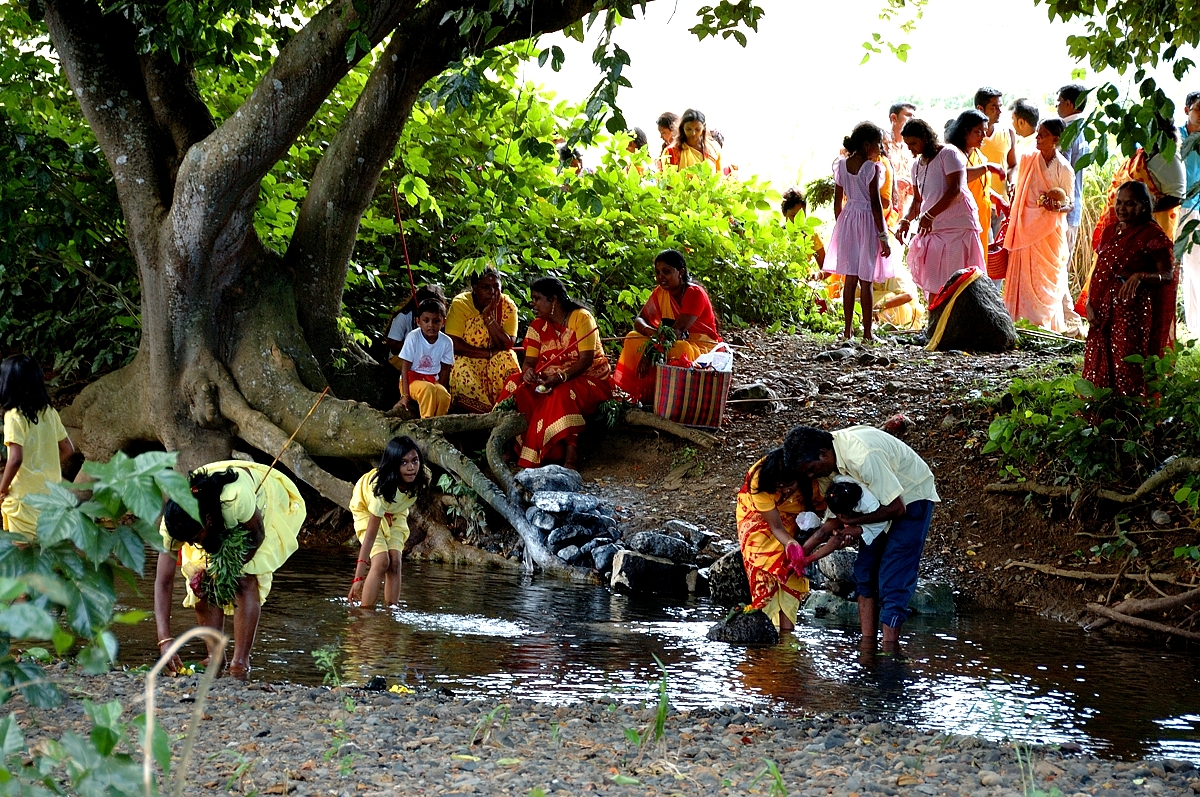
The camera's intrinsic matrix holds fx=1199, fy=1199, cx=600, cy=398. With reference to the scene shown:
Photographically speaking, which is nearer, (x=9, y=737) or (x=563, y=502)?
(x=9, y=737)

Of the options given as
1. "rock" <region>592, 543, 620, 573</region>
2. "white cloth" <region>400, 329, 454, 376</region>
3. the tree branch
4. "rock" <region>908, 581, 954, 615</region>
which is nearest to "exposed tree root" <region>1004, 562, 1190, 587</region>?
"rock" <region>908, 581, 954, 615</region>

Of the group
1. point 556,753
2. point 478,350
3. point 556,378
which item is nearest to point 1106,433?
point 556,378

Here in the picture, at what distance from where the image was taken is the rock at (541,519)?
8328 mm

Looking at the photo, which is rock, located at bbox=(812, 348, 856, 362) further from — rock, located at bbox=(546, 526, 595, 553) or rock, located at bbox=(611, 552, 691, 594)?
rock, located at bbox=(611, 552, 691, 594)

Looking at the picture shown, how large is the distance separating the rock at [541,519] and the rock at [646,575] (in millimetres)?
720

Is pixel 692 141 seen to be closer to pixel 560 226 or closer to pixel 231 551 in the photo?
pixel 560 226

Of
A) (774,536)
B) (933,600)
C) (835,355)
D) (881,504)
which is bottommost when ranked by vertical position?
(933,600)

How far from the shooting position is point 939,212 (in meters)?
11.9

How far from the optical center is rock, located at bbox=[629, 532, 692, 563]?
311 inches

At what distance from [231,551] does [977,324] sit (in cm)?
855

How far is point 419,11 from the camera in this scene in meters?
8.26

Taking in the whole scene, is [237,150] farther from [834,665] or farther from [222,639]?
[222,639]

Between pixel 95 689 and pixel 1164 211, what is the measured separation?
911cm

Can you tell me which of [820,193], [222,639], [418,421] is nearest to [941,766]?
[222,639]
